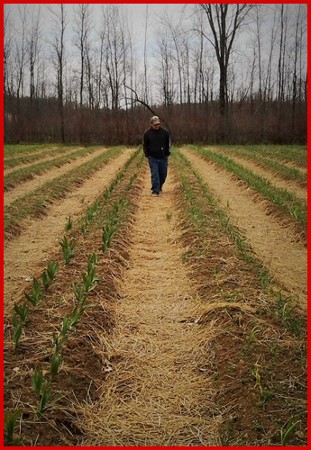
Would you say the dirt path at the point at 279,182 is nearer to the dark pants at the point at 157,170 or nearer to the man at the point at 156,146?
the dark pants at the point at 157,170

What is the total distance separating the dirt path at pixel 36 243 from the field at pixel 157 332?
0.04 m

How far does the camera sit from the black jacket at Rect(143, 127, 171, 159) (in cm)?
979

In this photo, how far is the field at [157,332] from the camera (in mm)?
2656

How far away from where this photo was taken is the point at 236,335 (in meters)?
3.58

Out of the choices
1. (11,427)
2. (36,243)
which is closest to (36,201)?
(36,243)

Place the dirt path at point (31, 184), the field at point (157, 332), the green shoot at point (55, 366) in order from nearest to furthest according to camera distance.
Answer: the field at point (157, 332)
the green shoot at point (55, 366)
the dirt path at point (31, 184)

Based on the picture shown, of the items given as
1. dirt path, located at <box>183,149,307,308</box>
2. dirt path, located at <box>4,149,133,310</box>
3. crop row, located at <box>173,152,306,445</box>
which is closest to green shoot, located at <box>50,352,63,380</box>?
crop row, located at <box>173,152,306,445</box>

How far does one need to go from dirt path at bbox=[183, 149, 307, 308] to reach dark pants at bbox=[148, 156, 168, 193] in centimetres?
160

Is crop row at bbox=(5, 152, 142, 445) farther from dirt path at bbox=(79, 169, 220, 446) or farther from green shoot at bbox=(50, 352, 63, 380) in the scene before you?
dirt path at bbox=(79, 169, 220, 446)

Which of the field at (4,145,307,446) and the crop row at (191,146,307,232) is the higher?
the crop row at (191,146,307,232)

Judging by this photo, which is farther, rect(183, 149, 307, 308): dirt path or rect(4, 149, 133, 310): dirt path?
rect(183, 149, 307, 308): dirt path

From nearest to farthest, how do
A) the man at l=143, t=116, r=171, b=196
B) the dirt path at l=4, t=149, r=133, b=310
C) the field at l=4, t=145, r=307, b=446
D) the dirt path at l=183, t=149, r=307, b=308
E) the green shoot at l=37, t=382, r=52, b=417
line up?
the green shoot at l=37, t=382, r=52, b=417, the field at l=4, t=145, r=307, b=446, the dirt path at l=4, t=149, r=133, b=310, the dirt path at l=183, t=149, r=307, b=308, the man at l=143, t=116, r=171, b=196

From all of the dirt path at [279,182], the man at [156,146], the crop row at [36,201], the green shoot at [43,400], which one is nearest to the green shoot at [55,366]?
the green shoot at [43,400]

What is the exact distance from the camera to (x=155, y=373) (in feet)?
10.8
